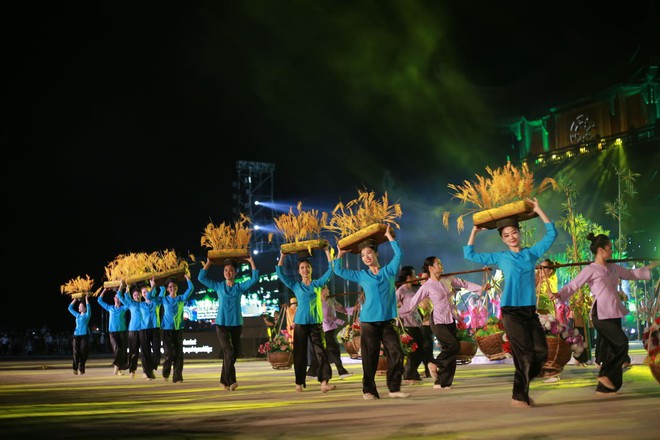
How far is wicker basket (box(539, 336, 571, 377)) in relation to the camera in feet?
40.6

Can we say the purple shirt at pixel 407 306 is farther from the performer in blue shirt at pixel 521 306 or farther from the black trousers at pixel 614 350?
the performer in blue shirt at pixel 521 306

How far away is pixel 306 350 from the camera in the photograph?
11.9 meters

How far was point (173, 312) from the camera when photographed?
1554 centimetres

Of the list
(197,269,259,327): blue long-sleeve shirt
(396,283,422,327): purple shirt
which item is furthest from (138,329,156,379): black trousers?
(396,283,422,327): purple shirt

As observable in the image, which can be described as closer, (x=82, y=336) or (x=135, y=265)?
(x=135, y=265)

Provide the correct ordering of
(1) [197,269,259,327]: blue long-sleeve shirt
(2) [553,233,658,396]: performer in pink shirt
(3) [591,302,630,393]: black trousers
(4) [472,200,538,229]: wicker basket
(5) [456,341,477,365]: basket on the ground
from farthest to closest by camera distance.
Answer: (5) [456,341,477,365]: basket on the ground
(1) [197,269,259,327]: blue long-sleeve shirt
(2) [553,233,658,396]: performer in pink shirt
(3) [591,302,630,393]: black trousers
(4) [472,200,538,229]: wicker basket

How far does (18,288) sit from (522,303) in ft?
159

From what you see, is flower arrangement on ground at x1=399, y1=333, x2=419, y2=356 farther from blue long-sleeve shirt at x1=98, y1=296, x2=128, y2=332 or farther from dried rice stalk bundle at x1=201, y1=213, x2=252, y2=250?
blue long-sleeve shirt at x1=98, y1=296, x2=128, y2=332

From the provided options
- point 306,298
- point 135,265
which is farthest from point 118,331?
point 306,298

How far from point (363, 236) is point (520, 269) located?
2.37 meters

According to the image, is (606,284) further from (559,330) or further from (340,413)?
(340,413)

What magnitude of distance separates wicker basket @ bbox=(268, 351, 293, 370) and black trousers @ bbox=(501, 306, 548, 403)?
1098 centimetres

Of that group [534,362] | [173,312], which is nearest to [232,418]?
[534,362]

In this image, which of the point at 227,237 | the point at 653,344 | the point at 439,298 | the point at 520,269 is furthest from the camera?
the point at 227,237
